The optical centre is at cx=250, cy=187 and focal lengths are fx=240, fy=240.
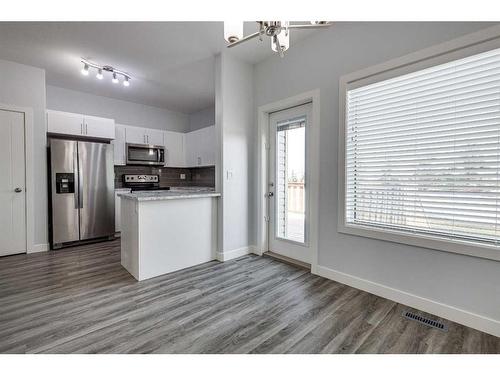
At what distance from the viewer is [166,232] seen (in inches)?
113

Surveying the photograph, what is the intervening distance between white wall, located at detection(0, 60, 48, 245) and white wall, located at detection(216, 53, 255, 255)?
280cm

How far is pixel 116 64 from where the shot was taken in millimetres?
3506

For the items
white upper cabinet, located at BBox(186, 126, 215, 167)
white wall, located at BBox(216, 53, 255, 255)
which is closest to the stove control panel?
white upper cabinet, located at BBox(186, 126, 215, 167)

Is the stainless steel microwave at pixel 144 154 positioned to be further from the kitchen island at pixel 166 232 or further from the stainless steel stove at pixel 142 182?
the kitchen island at pixel 166 232

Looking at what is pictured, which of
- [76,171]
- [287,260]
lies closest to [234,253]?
[287,260]

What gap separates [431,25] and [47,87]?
18.5ft

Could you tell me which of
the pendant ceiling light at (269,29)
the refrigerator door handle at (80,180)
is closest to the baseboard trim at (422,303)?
the pendant ceiling light at (269,29)

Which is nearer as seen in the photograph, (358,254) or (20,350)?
(20,350)

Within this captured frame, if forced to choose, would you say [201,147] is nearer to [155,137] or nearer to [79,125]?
[155,137]

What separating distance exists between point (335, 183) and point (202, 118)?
4.20 m

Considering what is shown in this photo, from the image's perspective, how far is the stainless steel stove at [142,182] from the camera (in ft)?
16.6

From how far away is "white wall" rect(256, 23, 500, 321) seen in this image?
6.03ft
